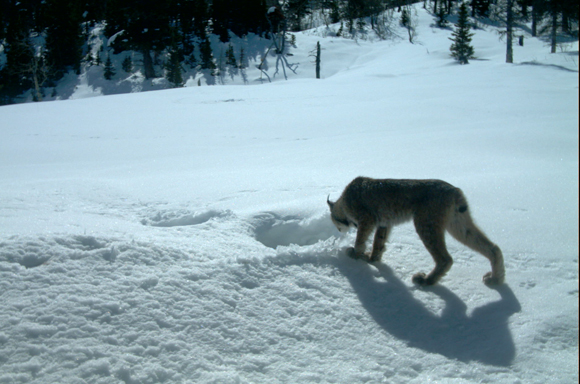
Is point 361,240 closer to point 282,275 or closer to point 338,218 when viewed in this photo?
point 338,218

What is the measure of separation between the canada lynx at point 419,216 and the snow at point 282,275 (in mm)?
147

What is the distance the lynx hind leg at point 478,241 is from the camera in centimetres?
292

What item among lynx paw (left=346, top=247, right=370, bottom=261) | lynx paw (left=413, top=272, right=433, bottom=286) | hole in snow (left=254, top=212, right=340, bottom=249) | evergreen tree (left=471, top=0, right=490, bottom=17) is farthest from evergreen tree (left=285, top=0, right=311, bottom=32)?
lynx paw (left=413, top=272, right=433, bottom=286)

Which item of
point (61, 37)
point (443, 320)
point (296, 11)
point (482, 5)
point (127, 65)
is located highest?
point (296, 11)

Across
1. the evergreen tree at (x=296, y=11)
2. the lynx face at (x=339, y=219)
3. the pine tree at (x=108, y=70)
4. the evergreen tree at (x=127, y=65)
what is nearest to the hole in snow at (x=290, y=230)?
the lynx face at (x=339, y=219)

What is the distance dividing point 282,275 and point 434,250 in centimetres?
123

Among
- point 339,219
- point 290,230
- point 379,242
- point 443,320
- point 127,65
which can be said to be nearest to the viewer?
point 443,320

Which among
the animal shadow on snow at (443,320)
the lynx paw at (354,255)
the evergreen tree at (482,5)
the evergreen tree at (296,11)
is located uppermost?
the evergreen tree at (296,11)

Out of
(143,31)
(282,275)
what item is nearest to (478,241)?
(282,275)

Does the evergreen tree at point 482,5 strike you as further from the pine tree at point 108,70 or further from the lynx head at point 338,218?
the pine tree at point 108,70

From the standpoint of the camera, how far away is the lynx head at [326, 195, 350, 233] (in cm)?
380

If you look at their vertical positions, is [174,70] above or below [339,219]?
above

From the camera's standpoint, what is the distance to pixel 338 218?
3.84 metres

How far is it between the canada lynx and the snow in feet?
0.48
